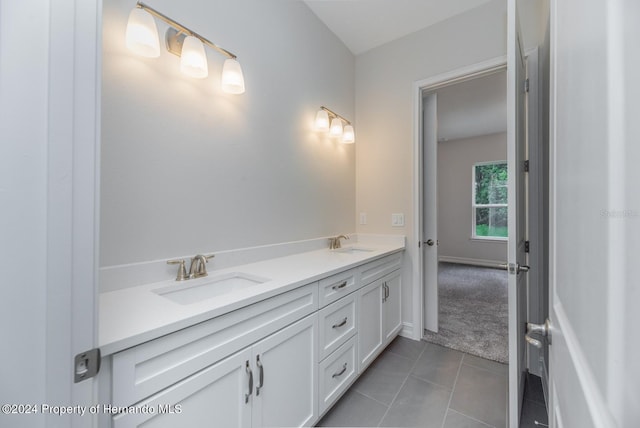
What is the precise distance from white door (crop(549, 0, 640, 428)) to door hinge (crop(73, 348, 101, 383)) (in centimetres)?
83

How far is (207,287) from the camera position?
123 centimetres

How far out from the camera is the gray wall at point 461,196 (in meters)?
5.26

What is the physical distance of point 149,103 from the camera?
114 centimetres

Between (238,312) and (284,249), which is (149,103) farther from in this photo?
(284,249)

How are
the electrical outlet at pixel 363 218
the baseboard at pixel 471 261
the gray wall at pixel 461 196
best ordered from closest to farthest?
the electrical outlet at pixel 363 218 < the baseboard at pixel 471 261 < the gray wall at pixel 461 196

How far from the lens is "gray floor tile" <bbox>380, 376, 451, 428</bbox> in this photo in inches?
54.4

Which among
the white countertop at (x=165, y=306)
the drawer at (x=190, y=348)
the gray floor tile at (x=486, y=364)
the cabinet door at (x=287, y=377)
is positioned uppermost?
the white countertop at (x=165, y=306)

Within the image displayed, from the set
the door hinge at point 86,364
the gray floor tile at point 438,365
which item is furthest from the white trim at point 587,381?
the gray floor tile at point 438,365

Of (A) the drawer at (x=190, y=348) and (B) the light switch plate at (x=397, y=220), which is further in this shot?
(B) the light switch plate at (x=397, y=220)

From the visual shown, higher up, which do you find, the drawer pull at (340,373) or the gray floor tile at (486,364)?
the drawer pull at (340,373)

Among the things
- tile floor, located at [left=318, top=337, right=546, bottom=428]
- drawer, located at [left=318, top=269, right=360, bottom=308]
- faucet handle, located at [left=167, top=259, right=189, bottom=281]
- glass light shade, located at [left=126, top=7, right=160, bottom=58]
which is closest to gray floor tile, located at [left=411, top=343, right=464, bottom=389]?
tile floor, located at [left=318, top=337, right=546, bottom=428]

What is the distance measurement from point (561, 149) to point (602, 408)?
48cm

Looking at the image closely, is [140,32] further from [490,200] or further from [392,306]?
[490,200]

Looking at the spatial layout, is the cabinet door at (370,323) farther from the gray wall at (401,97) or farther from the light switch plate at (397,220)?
the light switch plate at (397,220)
